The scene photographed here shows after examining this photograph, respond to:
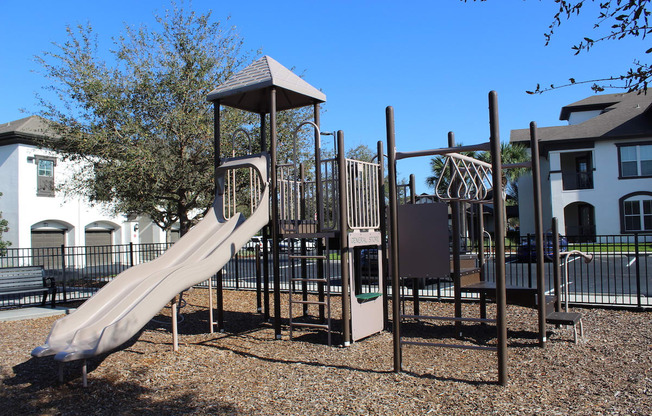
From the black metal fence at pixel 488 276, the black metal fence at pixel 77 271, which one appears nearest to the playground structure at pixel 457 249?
the black metal fence at pixel 488 276

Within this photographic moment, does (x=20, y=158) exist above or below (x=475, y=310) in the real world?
above

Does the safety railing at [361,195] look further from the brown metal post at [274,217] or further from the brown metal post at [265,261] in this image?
the brown metal post at [265,261]

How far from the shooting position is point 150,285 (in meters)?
7.27

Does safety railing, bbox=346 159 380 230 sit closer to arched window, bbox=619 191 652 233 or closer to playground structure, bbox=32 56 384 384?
playground structure, bbox=32 56 384 384

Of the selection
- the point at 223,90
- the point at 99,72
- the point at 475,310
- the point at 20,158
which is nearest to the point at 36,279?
the point at 99,72

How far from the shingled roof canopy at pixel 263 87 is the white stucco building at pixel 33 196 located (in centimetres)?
2065

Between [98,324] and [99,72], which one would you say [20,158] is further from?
[98,324]

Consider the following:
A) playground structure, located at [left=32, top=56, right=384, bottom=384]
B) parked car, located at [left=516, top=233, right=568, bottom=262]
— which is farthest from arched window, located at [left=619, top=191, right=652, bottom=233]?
playground structure, located at [left=32, top=56, right=384, bottom=384]

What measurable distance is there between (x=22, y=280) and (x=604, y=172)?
30.8 meters

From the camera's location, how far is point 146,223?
40156 millimetres

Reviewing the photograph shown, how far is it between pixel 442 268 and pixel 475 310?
15.7ft

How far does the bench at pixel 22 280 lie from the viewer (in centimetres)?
1204

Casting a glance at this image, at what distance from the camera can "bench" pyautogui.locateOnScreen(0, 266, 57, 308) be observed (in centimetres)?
1204

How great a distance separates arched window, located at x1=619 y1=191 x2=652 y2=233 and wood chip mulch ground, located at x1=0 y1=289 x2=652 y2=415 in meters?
24.8
